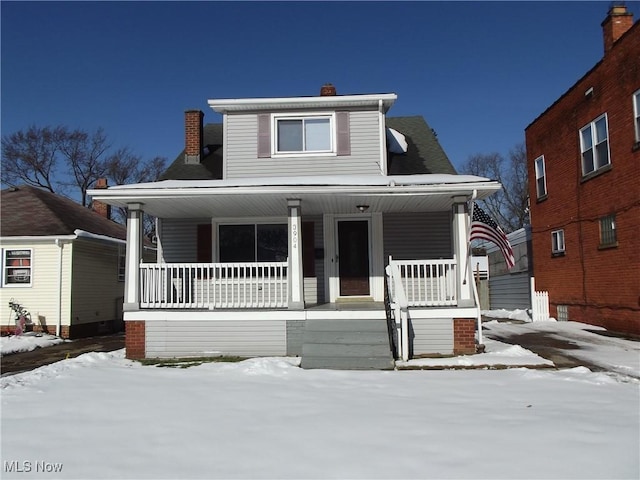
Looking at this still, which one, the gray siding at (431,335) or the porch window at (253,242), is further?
the porch window at (253,242)

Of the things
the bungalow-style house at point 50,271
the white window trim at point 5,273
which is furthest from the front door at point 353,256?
the white window trim at point 5,273

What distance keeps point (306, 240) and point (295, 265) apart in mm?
1862

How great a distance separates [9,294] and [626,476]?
48.6ft

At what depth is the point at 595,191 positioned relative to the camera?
13148mm

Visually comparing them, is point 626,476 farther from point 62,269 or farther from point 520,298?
point 520,298

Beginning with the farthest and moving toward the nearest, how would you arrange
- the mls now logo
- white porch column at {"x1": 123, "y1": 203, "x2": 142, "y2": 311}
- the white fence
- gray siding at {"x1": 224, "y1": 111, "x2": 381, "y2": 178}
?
1. the white fence
2. gray siding at {"x1": 224, "y1": 111, "x2": 381, "y2": 178}
3. white porch column at {"x1": 123, "y1": 203, "x2": 142, "y2": 311}
4. the mls now logo

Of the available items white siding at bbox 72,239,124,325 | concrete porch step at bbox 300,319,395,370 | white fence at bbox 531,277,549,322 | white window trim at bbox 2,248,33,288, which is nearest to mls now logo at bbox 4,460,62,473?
concrete porch step at bbox 300,319,395,370

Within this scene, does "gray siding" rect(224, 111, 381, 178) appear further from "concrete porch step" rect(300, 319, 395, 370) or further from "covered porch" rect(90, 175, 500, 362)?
"concrete porch step" rect(300, 319, 395, 370)

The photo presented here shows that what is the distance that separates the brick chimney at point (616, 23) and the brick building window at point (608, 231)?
4841 millimetres

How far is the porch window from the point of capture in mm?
10883

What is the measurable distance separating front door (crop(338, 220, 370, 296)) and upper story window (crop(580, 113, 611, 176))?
7022 mm

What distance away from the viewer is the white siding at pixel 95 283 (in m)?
13.9

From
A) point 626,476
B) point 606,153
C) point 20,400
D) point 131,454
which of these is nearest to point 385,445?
point 626,476

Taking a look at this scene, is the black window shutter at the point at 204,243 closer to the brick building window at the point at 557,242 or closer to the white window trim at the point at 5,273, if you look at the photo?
the white window trim at the point at 5,273
